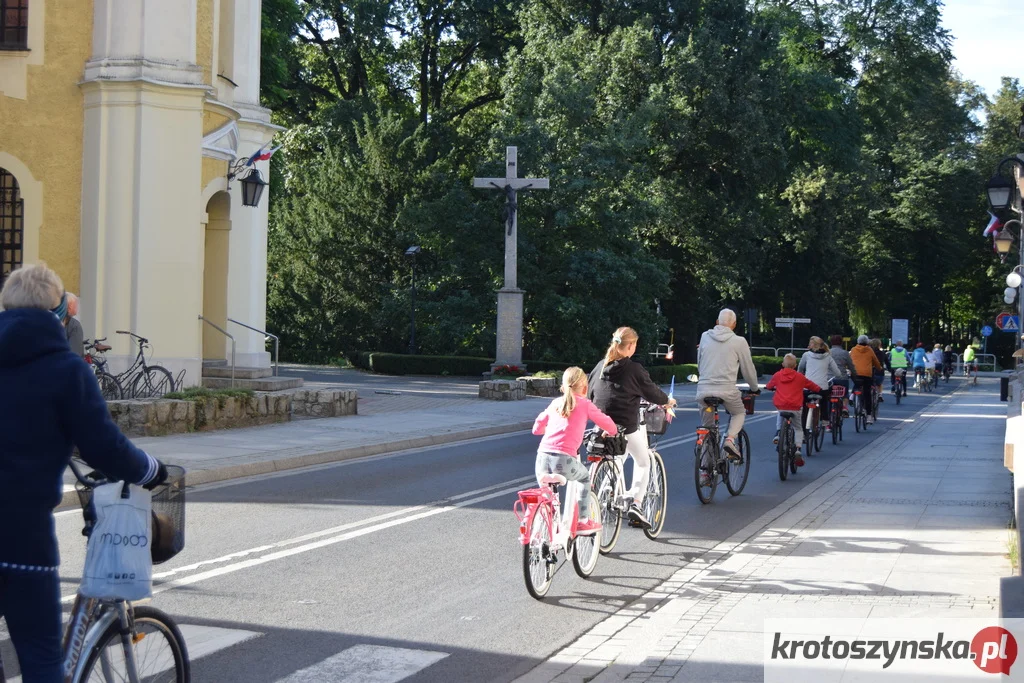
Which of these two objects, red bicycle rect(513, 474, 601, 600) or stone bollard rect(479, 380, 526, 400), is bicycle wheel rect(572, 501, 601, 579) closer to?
red bicycle rect(513, 474, 601, 600)

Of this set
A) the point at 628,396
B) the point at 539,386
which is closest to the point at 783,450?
the point at 628,396

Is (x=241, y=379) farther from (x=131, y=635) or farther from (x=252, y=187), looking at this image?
(x=131, y=635)

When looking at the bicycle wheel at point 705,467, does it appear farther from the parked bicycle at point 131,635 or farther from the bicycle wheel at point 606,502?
the parked bicycle at point 131,635

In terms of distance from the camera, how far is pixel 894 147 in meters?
62.1

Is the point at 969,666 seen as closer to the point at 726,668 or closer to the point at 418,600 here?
the point at 726,668

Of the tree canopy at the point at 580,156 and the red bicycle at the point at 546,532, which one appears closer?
the red bicycle at the point at 546,532

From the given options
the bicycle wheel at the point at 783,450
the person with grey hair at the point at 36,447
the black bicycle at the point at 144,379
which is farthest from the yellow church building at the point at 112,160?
the person with grey hair at the point at 36,447

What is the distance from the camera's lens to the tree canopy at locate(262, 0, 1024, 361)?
36.5 meters

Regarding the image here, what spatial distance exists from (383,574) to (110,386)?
1100cm

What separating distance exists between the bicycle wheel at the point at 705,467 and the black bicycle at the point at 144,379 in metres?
9.55

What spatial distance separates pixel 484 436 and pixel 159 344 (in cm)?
568

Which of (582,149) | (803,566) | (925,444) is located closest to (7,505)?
(803,566)

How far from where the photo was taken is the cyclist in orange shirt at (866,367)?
24.6m

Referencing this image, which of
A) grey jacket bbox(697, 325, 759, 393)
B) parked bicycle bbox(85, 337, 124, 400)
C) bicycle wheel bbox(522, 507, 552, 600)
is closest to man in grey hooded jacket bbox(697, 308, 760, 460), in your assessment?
grey jacket bbox(697, 325, 759, 393)
